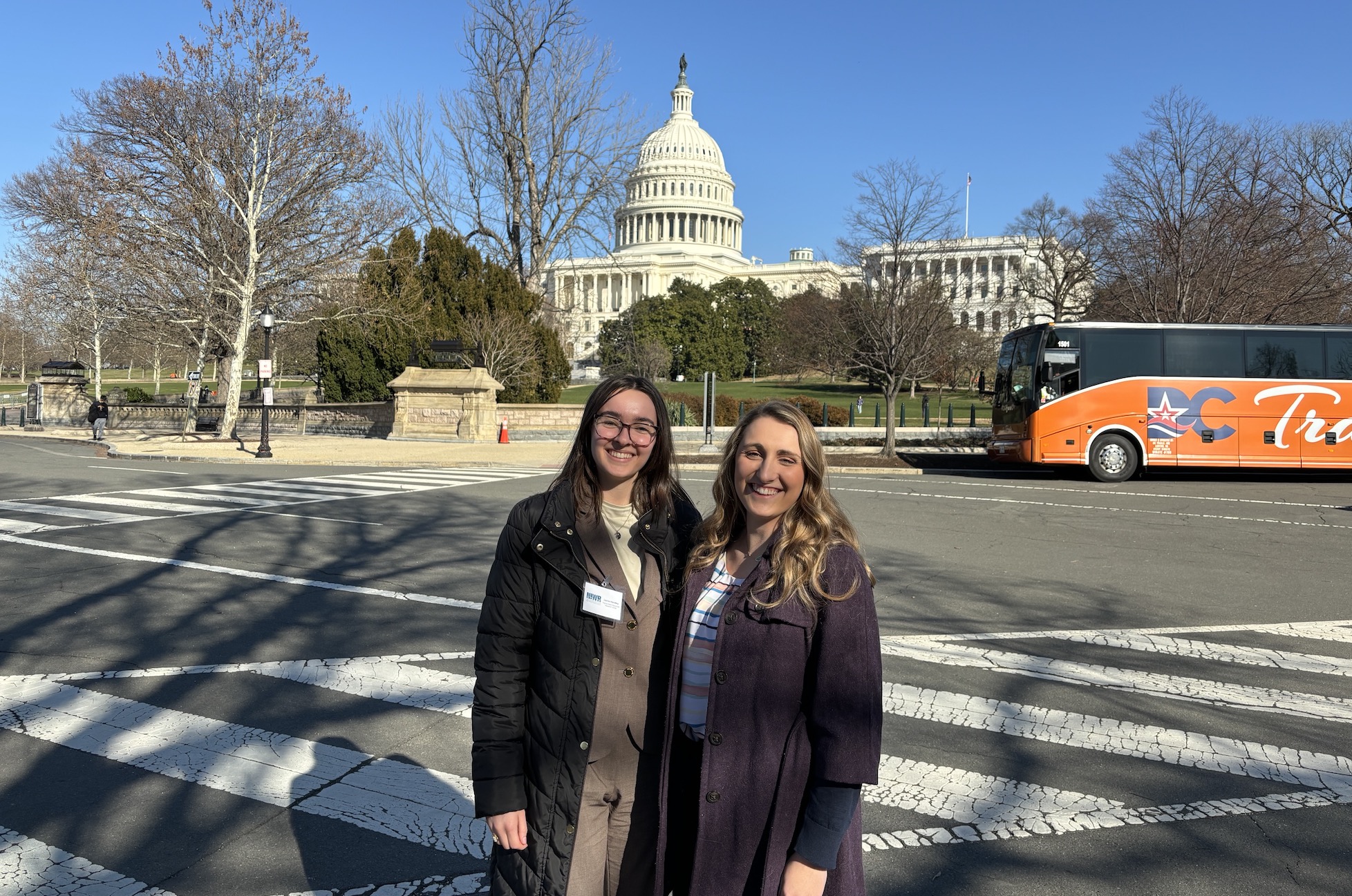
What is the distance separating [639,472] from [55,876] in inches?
106

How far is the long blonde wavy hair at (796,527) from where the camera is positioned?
7.33 ft

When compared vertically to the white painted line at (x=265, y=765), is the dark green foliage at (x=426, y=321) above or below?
above

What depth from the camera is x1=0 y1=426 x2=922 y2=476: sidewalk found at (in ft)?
73.2

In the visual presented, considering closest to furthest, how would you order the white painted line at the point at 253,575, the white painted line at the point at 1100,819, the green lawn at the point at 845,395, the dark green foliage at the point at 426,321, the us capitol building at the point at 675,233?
the white painted line at the point at 1100,819, the white painted line at the point at 253,575, the dark green foliage at the point at 426,321, the green lawn at the point at 845,395, the us capitol building at the point at 675,233

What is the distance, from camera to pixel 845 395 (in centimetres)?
6125

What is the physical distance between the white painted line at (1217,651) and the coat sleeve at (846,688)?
5315 millimetres

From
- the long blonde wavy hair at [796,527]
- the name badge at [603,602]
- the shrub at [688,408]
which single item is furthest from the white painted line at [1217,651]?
the shrub at [688,408]

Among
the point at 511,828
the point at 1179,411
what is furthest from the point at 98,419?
the point at 511,828

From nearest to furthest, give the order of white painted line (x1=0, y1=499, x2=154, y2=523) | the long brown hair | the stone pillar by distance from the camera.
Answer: the long brown hair
white painted line (x1=0, y1=499, x2=154, y2=523)
the stone pillar

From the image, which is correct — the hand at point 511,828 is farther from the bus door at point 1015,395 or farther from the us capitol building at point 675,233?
the us capitol building at point 675,233

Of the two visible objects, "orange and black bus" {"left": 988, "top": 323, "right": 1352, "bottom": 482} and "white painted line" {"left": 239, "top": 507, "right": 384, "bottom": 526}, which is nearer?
"white painted line" {"left": 239, "top": 507, "right": 384, "bottom": 526}

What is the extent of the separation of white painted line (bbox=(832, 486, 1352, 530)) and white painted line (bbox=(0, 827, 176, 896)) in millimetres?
13693

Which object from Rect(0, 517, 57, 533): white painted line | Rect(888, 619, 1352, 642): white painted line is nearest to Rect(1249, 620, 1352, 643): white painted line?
Rect(888, 619, 1352, 642): white painted line

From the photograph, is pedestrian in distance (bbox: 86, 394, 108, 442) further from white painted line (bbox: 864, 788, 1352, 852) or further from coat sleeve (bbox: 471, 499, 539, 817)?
coat sleeve (bbox: 471, 499, 539, 817)
